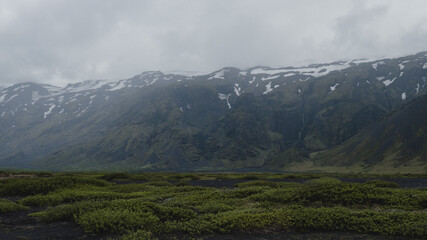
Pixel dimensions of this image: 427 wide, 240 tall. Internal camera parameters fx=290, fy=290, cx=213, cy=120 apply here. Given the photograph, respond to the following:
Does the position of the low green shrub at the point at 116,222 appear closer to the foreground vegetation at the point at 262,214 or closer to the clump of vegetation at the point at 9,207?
the foreground vegetation at the point at 262,214

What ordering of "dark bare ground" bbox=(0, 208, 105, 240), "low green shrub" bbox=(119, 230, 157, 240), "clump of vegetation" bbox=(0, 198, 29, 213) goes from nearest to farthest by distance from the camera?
"low green shrub" bbox=(119, 230, 157, 240)
"dark bare ground" bbox=(0, 208, 105, 240)
"clump of vegetation" bbox=(0, 198, 29, 213)

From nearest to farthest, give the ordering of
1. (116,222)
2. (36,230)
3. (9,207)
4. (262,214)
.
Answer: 1. (116,222)
2. (36,230)
3. (262,214)
4. (9,207)

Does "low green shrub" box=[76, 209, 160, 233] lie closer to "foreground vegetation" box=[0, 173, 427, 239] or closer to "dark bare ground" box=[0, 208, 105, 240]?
"foreground vegetation" box=[0, 173, 427, 239]

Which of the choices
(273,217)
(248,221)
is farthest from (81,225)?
(273,217)

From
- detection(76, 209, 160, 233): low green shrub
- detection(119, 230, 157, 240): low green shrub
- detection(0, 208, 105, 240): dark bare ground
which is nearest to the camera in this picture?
detection(119, 230, 157, 240): low green shrub

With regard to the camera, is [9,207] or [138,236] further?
[9,207]

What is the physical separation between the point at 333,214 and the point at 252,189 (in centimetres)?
1121

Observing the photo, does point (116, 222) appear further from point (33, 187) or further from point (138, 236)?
point (33, 187)

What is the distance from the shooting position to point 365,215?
15.9 m

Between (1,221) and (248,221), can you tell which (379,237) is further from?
(1,221)

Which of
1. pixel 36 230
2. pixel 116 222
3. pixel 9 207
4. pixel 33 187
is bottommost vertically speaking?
pixel 33 187

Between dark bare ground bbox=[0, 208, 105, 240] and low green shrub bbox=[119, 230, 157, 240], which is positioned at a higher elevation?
low green shrub bbox=[119, 230, 157, 240]

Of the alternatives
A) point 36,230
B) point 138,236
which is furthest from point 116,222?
point 36,230

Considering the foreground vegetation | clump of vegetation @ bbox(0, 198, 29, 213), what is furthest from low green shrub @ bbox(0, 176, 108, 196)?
clump of vegetation @ bbox(0, 198, 29, 213)
